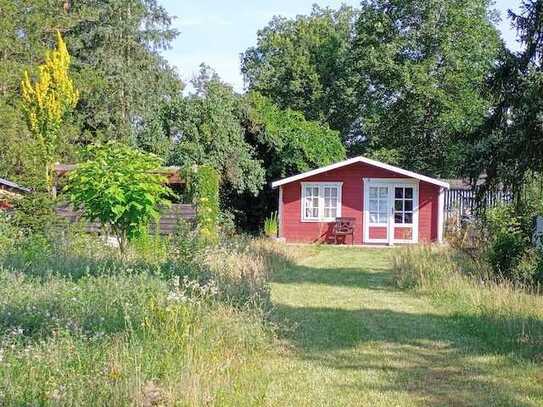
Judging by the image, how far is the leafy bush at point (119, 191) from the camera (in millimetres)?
11656

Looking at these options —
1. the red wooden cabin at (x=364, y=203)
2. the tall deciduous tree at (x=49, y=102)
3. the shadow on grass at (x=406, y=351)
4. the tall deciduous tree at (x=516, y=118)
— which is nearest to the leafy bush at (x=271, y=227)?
the red wooden cabin at (x=364, y=203)

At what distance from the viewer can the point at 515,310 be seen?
8820 mm

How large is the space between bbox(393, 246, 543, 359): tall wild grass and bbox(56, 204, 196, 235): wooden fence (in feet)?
16.9

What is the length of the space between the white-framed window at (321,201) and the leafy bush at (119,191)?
14.5m

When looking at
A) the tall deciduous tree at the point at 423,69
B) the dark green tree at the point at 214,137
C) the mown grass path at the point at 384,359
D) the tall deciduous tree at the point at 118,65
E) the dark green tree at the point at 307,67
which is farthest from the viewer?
the dark green tree at the point at 307,67

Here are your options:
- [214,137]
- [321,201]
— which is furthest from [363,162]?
[214,137]

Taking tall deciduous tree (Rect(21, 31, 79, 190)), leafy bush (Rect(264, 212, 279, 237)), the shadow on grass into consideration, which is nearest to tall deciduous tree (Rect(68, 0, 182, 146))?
tall deciduous tree (Rect(21, 31, 79, 190))

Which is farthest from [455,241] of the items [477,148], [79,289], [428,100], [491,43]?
[491,43]

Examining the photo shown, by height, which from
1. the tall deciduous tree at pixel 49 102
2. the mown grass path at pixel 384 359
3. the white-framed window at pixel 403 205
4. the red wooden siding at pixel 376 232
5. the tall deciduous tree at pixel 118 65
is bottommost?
the mown grass path at pixel 384 359

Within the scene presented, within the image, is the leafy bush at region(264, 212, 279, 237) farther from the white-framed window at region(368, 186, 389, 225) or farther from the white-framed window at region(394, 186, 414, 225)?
the white-framed window at region(394, 186, 414, 225)

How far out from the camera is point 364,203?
2639 centimetres

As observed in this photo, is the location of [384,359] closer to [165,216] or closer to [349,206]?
[165,216]

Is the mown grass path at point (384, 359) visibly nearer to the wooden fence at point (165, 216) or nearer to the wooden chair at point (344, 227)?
the wooden fence at point (165, 216)

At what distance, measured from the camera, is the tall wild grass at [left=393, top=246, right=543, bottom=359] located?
7734 millimetres
